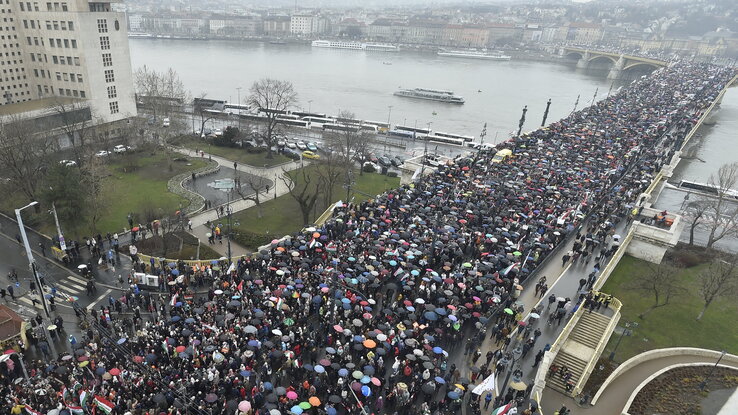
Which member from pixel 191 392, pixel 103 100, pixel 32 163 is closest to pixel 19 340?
pixel 191 392

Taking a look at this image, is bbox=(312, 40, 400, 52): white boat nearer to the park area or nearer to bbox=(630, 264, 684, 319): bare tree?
the park area

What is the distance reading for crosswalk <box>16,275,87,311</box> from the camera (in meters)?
24.2

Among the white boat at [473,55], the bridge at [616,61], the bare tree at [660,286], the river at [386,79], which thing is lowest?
the river at [386,79]

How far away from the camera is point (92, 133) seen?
157ft

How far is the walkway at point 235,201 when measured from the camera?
31.8 m

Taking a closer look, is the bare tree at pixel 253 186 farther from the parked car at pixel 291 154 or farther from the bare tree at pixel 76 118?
the bare tree at pixel 76 118

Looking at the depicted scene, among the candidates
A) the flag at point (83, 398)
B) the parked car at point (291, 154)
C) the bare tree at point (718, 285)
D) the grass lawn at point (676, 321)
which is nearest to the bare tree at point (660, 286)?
the grass lawn at point (676, 321)

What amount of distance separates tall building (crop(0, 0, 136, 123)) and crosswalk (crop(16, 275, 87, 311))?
34.1 metres

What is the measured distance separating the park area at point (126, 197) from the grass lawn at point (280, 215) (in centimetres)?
552

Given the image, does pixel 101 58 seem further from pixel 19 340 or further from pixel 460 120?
pixel 460 120

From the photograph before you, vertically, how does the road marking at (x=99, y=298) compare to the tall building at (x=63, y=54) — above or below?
below

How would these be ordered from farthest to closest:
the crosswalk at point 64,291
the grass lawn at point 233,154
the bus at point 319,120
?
the bus at point 319,120
the grass lawn at point 233,154
the crosswalk at point 64,291

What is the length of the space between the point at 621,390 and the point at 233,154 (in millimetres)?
43704

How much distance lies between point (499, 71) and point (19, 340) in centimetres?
15252
